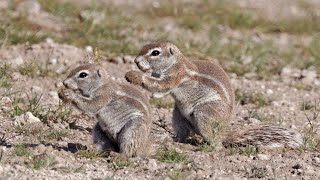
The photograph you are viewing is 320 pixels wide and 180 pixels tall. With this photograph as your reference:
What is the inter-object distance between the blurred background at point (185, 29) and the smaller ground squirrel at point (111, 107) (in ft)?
10.5

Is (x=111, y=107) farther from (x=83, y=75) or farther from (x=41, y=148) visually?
(x=41, y=148)

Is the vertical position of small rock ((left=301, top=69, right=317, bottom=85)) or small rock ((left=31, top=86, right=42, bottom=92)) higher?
small rock ((left=301, top=69, right=317, bottom=85))

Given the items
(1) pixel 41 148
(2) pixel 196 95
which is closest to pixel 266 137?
(2) pixel 196 95

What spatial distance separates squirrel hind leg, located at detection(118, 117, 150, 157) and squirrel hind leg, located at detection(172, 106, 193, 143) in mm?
925

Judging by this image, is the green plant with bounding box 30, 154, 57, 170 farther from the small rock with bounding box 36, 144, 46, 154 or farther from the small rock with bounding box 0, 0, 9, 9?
the small rock with bounding box 0, 0, 9, 9

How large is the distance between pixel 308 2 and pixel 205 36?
377 cm

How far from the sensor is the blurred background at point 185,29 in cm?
1116

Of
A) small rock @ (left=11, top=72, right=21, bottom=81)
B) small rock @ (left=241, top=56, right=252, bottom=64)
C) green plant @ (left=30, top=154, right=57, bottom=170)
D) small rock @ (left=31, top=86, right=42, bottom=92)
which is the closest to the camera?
green plant @ (left=30, top=154, right=57, bottom=170)

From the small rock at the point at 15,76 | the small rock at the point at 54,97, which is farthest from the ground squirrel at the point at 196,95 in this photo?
the small rock at the point at 15,76

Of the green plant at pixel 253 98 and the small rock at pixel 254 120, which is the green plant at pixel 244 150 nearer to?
the small rock at pixel 254 120

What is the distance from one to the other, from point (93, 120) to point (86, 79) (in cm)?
137

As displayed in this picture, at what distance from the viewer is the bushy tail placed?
775cm

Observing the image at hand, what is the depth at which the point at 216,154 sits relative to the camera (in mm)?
7531

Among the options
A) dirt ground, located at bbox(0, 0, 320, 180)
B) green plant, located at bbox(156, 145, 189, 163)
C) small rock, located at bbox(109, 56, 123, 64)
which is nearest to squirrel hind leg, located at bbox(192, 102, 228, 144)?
dirt ground, located at bbox(0, 0, 320, 180)
